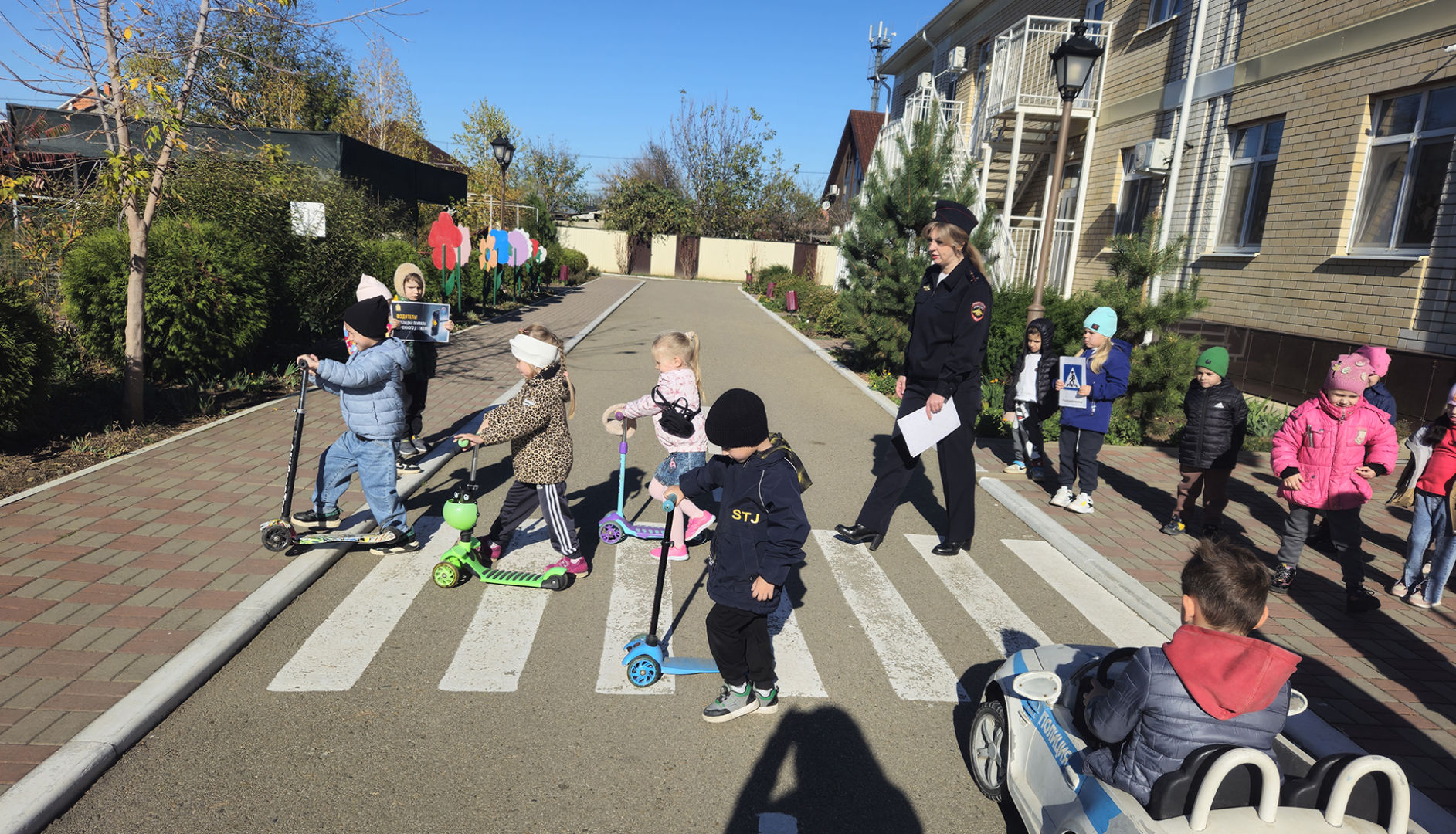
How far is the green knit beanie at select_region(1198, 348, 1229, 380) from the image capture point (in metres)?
6.11

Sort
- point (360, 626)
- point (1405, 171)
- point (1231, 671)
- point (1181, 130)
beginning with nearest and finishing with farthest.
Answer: point (1231, 671)
point (360, 626)
point (1405, 171)
point (1181, 130)

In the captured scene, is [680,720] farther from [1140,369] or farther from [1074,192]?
[1074,192]

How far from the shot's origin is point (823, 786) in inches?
132

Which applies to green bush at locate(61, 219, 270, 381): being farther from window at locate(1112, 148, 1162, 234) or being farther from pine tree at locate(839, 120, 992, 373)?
window at locate(1112, 148, 1162, 234)

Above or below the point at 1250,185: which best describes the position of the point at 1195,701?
below

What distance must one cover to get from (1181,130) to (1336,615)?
10918 millimetres

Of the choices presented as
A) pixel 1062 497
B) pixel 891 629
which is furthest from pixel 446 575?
pixel 1062 497

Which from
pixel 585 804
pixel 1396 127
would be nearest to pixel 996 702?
pixel 585 804

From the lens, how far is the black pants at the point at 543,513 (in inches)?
204

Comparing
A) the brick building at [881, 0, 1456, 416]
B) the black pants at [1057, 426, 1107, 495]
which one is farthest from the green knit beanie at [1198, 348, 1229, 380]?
the brick building at [881, 0, 1456, 416]

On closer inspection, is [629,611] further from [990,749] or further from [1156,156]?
[1156,156]

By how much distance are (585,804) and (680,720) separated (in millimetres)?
723

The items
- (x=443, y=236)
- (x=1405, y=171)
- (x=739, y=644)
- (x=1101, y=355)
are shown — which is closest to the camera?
(x=739, y=644)

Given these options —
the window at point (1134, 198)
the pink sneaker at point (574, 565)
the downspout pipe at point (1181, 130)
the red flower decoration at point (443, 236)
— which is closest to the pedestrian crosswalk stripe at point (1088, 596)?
the pink sneaker at point (574, 565)
